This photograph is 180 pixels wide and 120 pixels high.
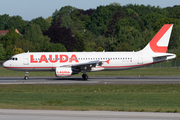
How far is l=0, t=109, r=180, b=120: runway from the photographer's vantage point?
14.4 metres

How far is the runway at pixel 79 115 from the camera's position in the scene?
47.2 ft

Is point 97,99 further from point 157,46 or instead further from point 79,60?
point 157,46

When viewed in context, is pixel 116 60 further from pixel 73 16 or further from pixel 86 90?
pixel 73 16

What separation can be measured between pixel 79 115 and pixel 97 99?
6.96m

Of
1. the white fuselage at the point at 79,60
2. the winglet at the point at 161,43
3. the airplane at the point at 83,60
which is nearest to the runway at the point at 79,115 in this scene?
the airplane at the point at 83,60

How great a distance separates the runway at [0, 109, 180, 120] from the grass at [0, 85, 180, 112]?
1.21 m

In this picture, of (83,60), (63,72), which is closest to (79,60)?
(83,60)

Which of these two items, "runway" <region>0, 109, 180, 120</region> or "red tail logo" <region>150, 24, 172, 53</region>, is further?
"red tail logo" <region>150, 24, 172, 53</region>

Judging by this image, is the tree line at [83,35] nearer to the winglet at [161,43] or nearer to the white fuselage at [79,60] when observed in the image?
the white fuselage at [79,60]

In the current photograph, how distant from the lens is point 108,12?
192 m

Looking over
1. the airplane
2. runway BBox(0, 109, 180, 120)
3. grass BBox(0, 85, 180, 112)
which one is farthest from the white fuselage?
runway BBox(0, 109, 180, 120)

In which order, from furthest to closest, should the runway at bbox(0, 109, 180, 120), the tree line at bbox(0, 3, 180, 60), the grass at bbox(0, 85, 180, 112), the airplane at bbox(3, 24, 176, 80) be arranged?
the tree line at bbox(0, 3, 180, 60)
the airplane at bbox(3, 24, 176, 80)
the grass at bbox(0, 85, 180, 112)
the runway at bbox(0, 109, 180, 120)

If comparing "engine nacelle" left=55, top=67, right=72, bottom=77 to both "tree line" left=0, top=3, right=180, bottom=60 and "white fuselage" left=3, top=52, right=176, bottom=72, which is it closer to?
"white fuselage" left=3, top=52, right=176, bottom=72

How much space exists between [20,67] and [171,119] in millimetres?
28518
